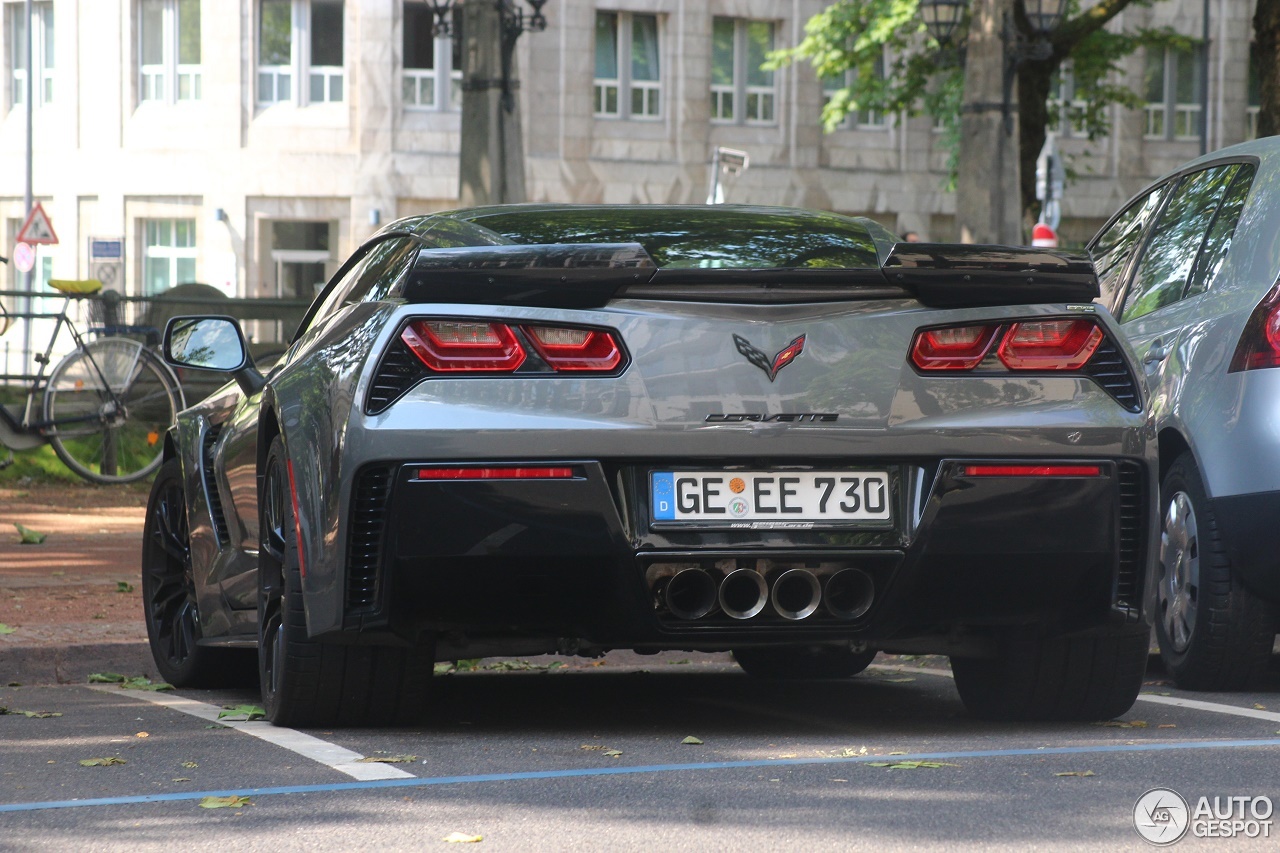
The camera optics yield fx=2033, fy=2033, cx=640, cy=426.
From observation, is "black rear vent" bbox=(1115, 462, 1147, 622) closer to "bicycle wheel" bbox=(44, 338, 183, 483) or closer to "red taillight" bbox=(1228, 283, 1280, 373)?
"red taillight" bbox=(1228, 283, 1280, 373)

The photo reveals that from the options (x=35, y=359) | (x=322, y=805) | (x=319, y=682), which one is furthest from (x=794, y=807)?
(x=35, y=359)

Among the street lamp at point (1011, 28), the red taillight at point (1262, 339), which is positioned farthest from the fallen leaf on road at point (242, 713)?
the street lamp at point (1011, 28)

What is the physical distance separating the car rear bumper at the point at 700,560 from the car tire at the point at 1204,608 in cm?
138

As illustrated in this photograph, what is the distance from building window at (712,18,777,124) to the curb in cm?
3529

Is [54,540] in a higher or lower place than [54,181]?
lower

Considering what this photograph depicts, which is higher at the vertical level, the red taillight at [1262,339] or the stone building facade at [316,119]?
the stone building facade at [316,119]

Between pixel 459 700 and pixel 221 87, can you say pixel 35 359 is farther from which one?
pixel 221 87

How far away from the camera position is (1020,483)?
16.0 feet

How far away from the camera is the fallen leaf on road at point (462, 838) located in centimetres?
375

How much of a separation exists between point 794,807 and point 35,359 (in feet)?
39.2

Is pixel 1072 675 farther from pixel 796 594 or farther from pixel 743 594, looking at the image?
pixel 743 594

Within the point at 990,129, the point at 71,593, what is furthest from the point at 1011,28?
the point at 71,593

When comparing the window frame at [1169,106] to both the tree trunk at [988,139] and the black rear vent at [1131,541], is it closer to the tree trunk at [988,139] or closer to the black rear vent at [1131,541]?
the tree trunk at [988,139]

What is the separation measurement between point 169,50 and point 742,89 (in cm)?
1155
